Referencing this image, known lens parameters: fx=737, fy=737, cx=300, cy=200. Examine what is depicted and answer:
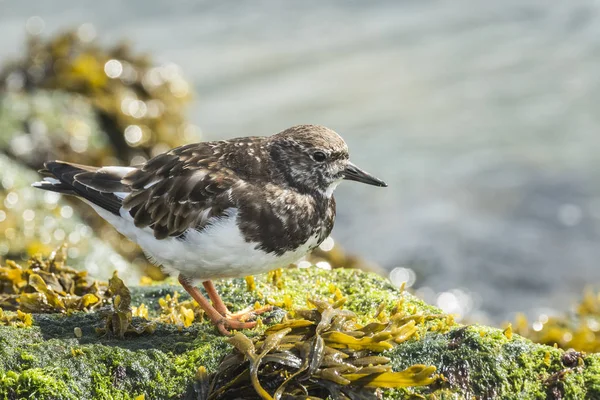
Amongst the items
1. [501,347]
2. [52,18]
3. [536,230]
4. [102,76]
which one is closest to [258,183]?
[501,347]

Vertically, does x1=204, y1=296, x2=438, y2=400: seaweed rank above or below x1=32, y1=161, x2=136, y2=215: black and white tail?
below

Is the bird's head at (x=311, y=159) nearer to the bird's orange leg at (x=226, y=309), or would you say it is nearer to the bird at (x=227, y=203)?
the bird at (x=227, y=203)

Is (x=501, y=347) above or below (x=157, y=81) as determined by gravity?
below

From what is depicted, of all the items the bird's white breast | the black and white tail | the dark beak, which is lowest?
the bird's white breast

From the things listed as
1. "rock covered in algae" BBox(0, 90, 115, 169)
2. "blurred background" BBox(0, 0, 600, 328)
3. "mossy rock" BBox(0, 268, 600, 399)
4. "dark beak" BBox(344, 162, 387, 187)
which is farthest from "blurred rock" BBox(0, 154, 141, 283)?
"dark beak" BBox(344, 162, 387, 187)

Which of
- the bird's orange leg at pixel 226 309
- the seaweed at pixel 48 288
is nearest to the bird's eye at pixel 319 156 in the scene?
the bird's orange leg at pixel 226 309

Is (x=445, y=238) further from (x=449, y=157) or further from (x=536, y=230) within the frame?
(x=449, y=157)

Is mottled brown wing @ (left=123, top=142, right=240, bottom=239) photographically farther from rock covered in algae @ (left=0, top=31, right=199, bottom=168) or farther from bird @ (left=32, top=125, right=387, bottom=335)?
rock covered in algae @ (left=0, top=31, right=199, bottom=168)
